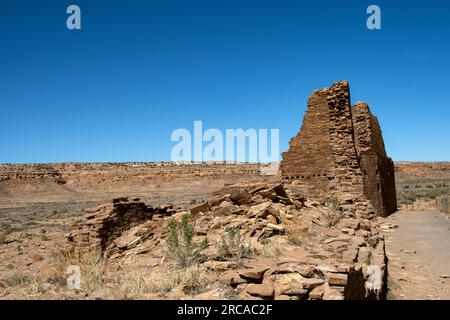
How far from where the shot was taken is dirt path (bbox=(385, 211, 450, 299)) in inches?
278

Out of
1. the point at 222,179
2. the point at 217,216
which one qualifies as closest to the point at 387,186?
the point at 217,216

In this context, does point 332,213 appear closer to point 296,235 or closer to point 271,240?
point 296,235

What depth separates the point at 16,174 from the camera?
63.3 m

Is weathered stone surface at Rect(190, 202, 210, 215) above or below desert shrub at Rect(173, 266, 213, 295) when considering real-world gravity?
above

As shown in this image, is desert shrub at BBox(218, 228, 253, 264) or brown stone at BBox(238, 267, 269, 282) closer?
brown stone at BBox(238, 267, 269, 282)

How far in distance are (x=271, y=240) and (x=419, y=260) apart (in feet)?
16.3

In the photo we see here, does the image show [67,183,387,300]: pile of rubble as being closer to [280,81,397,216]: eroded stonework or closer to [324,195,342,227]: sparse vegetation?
[324,195,342,227]: sparse vegetation

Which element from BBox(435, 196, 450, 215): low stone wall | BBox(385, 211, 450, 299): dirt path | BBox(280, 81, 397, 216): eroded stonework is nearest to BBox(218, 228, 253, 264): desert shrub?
BBox(385, 211, 450, 299): dirt path

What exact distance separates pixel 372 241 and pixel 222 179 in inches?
2065

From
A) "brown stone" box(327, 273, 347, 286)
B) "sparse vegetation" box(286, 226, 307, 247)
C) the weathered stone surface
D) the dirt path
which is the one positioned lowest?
the dirt path

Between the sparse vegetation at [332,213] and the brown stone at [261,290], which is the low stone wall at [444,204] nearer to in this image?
the sparse vegetation at [332,213]

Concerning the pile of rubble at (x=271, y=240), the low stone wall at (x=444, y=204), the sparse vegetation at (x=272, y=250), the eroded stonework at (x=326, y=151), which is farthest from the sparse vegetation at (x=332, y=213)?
the low stone wall at (x=444, y=204)

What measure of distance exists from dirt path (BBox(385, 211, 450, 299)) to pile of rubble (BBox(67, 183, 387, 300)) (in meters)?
0.55
